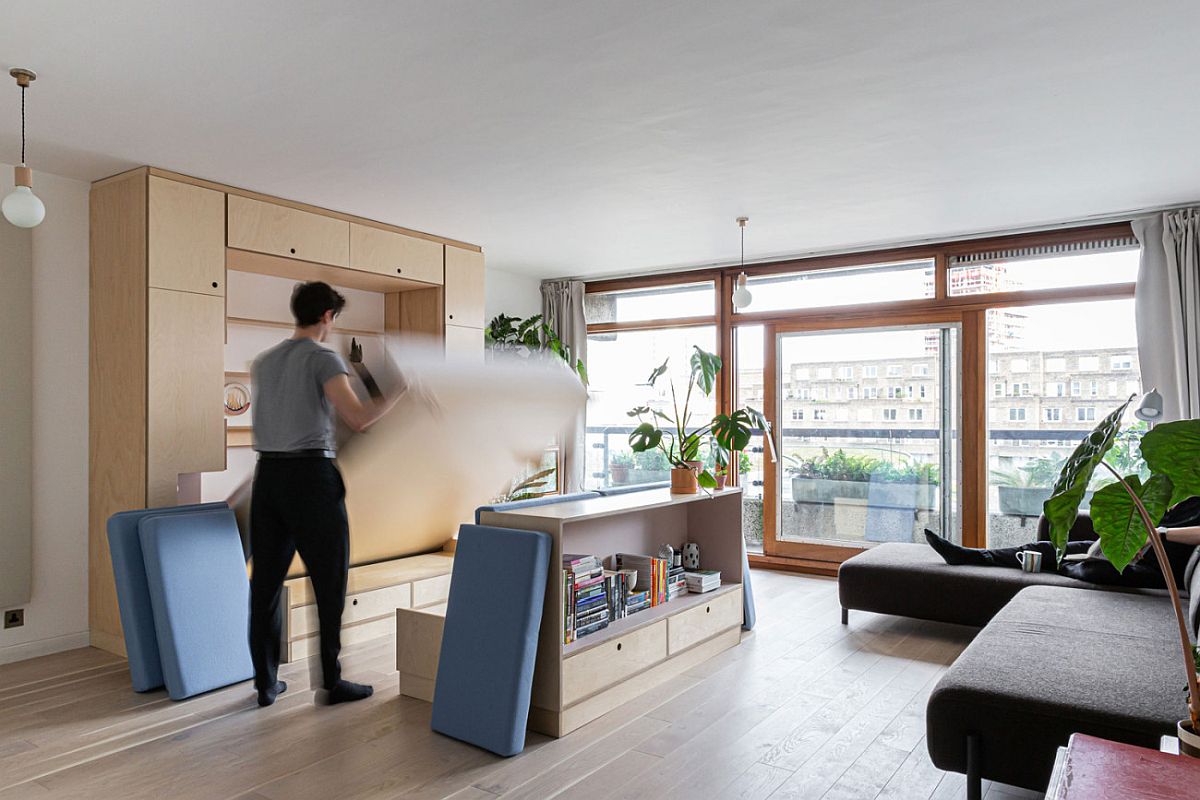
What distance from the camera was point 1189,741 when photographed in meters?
1.45

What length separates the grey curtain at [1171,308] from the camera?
15.2 ft

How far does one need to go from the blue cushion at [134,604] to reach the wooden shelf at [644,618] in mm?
1884

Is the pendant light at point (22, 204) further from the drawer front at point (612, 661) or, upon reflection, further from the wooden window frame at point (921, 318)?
the wooden window frame at point (921, 318)

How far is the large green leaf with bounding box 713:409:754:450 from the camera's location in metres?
4.18

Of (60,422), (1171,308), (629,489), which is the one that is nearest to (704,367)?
(629,489)

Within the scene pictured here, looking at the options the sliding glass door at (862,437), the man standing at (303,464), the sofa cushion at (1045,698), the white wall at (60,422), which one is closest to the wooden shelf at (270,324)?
the white wall at (60,422)

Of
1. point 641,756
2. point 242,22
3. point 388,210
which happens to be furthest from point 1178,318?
point 242,22

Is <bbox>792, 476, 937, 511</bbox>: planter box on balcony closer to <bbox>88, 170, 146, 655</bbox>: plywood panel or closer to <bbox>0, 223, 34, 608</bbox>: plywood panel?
<bbox>88, 170, 146, 655</bbox>: plywood panel

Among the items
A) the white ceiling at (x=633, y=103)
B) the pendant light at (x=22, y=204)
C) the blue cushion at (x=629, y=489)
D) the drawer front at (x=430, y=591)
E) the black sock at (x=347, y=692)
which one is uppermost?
the white ceiling at (x=633, y=103)

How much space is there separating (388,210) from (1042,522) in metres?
4.32

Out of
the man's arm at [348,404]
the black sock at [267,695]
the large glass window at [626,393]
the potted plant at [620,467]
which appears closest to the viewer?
the man's arm at [348,404]

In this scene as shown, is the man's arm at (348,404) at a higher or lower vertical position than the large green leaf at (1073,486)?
higher

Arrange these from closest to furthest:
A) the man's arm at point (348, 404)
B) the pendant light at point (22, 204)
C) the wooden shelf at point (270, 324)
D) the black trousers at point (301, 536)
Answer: the man's arm at point (348, 404), the black trousers at point (301, 536), the pendant light at point (22, 204), the wooden shelf at point (270, 324)

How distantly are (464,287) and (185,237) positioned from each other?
82.1 inches
